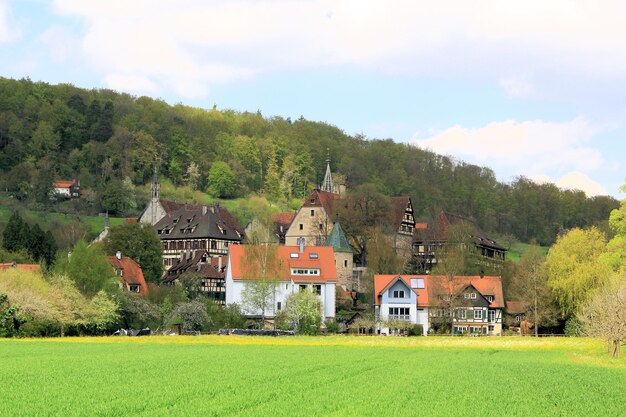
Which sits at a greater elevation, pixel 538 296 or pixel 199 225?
pixel 199 225

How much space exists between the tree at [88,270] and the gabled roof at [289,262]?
1759cm

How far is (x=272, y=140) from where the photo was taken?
19950 cm

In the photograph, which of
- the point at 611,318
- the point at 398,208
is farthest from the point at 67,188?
the point at 611,318

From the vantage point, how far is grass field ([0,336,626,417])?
24.0m

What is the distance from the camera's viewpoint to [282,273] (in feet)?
332

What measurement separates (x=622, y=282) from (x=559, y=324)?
1340 inches

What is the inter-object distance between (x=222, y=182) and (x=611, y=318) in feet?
444

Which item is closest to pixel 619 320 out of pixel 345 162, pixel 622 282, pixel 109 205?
pixel 622 282

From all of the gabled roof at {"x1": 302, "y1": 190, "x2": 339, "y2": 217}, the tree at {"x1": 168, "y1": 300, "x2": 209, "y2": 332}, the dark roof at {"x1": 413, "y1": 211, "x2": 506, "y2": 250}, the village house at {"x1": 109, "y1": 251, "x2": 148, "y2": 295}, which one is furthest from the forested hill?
the tree at {"x1": 168, "y1": 300, "x2": 209, "y2": 332}

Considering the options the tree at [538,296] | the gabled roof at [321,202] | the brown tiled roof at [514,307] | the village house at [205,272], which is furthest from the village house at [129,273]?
the brown tiled roof at [514,307]

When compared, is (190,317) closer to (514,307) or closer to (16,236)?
(16,236)

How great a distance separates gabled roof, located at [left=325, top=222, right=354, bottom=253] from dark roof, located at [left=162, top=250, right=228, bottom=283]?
1279 centimetres

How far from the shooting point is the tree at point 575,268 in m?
85.9

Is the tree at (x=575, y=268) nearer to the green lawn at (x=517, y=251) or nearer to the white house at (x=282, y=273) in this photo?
the white house at (x=282, y=273)
